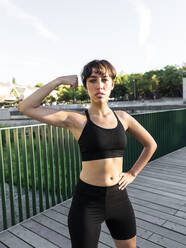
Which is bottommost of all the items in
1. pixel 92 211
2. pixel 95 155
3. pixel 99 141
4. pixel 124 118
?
pixel 92 211

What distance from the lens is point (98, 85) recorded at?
149cm

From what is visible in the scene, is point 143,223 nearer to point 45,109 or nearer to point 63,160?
point 63,160

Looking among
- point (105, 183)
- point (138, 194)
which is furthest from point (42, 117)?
point (138, 194)

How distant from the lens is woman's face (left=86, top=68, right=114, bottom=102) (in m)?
1.50

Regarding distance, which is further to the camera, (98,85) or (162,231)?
(162,231)

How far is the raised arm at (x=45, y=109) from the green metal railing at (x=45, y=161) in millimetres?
1772

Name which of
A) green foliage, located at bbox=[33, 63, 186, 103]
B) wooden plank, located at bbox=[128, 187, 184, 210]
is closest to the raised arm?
wooden plank, located at bbox=[128, 187, 184, 210]

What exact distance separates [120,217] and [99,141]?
610 millimetres

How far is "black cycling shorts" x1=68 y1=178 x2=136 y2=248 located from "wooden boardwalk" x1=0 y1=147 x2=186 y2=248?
1.42 meters

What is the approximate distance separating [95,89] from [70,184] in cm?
303

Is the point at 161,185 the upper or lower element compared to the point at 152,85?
lower

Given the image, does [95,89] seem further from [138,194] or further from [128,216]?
[138,194]

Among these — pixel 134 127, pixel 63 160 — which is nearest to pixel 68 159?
pixel 63 160

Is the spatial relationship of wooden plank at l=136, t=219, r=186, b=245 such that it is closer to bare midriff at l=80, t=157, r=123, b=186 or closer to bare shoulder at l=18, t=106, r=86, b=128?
bare midriff at l=80, t=157, r=123, b=186
